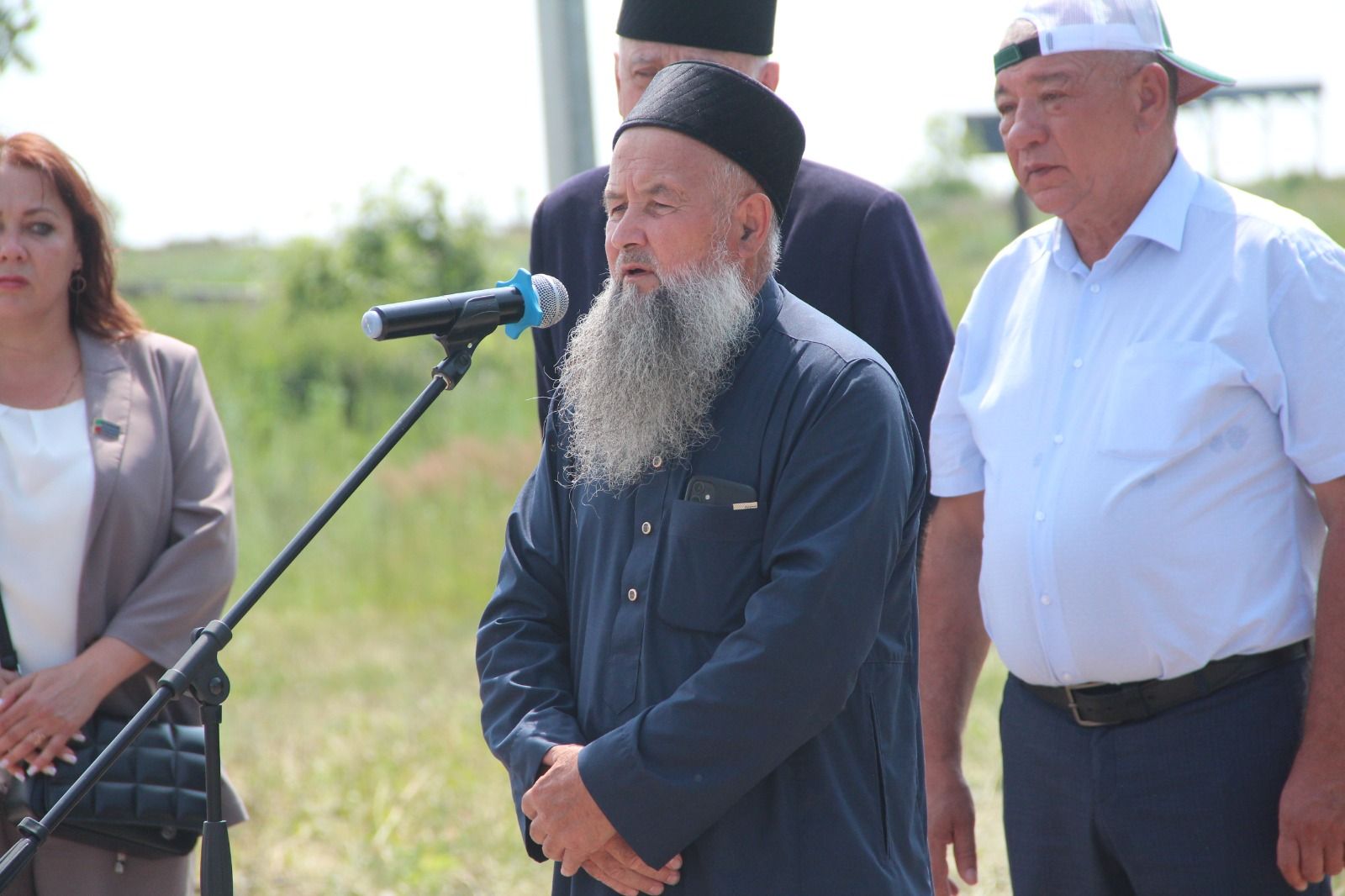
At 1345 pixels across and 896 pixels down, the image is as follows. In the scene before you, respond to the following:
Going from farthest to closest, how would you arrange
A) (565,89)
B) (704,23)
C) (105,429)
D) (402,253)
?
1. (402,253)
2. (565,89)
3. (105,429)
4. (704,23)

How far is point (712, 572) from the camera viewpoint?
233 cm

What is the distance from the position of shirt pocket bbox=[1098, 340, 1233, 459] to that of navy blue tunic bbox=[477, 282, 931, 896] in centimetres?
52

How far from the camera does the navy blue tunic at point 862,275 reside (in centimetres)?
324

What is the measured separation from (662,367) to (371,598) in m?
8.34

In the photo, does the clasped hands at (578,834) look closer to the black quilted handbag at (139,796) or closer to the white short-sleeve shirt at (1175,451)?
the white short-sleeve shirt at (1175,451)

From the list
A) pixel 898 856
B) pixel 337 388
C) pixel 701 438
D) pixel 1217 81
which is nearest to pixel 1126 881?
pixel 898 856

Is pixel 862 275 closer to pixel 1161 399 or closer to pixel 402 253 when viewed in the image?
pixel 1161 399

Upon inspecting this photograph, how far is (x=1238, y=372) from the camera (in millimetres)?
2672

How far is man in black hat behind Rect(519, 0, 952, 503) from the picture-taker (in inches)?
128

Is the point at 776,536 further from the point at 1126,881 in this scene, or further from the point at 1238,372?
the point at 1126,881

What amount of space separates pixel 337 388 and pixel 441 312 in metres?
16.3

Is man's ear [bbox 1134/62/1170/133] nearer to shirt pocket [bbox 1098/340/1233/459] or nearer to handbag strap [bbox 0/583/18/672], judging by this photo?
shirt pocket [bbox 1098/340/1233/459]

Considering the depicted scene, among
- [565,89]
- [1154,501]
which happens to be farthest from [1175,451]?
[565,89]

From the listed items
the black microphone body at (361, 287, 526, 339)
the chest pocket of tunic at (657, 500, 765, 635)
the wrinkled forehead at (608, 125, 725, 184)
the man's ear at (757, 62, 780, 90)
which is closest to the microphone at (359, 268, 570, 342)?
the black microphone body at (361, 287, 526, 339)
